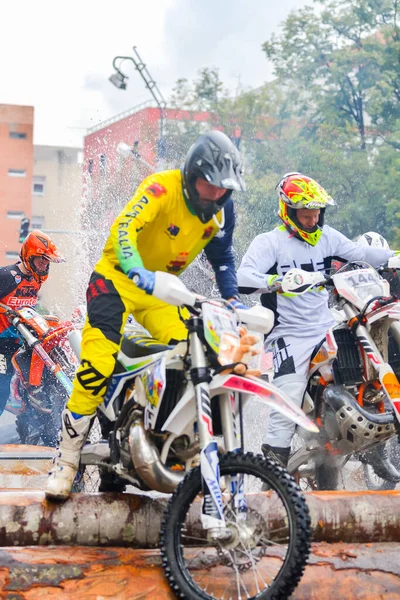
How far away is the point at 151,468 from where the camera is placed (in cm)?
481

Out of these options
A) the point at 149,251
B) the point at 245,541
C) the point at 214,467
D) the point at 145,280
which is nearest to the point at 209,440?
the point at 214,467

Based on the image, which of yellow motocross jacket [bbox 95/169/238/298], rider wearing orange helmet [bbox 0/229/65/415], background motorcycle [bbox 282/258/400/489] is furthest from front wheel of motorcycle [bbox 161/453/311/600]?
rider wearing orange helmet [bbox 0/229/65/415]

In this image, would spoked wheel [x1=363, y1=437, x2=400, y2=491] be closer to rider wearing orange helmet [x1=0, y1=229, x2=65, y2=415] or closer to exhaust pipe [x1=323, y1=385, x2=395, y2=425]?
exhaust pipe [x1=323, y1=385, x2=395, y2=425]

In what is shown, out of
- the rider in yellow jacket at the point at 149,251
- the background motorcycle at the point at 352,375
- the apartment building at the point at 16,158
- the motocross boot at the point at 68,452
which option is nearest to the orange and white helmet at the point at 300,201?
the background motorcycle at the point at 352,375

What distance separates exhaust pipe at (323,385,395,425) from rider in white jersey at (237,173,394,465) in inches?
12.3

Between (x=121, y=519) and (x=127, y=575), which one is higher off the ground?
(x=121, y=519)

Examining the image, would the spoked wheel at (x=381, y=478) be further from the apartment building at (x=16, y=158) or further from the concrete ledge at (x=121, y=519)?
the apartment building at (x=16, y=158)

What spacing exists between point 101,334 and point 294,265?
2137mm

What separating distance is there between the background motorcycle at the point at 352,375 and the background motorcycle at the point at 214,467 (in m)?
1.19

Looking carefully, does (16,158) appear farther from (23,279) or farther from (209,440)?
(209,440)

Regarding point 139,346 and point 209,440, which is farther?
point 139,346

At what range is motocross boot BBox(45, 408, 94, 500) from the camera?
17.5 ft

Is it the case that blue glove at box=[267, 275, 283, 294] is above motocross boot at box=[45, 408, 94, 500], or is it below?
above

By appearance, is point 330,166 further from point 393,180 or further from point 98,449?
point 98,449
